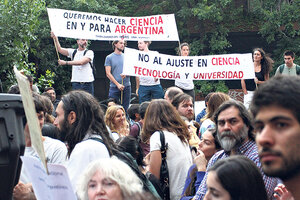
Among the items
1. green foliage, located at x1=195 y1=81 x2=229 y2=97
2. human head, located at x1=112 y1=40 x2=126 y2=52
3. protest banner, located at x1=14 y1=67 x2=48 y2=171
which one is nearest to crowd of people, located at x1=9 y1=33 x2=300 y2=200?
protest banner, located at x1=14 y1=67 x2=48 y2=171

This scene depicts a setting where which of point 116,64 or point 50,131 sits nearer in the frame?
point 50,131

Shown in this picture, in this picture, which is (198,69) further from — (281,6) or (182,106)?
(281,6)

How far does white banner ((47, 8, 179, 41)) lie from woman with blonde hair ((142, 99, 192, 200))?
576 cm

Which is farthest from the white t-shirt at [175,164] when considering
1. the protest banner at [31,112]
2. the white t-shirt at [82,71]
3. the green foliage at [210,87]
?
the green foliage at [210,87]

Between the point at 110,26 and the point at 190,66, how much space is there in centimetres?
192

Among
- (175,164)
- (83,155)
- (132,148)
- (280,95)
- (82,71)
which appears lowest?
(175,164)

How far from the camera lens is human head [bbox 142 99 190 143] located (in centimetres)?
555

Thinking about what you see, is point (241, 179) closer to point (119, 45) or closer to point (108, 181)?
point (108, 181)

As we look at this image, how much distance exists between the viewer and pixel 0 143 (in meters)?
2.72

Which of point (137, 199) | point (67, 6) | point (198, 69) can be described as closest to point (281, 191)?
point (137, 199)

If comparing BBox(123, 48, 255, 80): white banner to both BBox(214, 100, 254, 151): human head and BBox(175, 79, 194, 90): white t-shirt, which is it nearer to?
BBox(175, 79, 194, 90): white t-shirt

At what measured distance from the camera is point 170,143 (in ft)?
17.7

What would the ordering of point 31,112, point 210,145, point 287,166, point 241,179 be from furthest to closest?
point 210,145 → point 241,179 → point 31,112 → point 287,166

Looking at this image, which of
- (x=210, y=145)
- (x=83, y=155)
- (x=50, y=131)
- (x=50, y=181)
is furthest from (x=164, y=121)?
(x=50, y=181)
